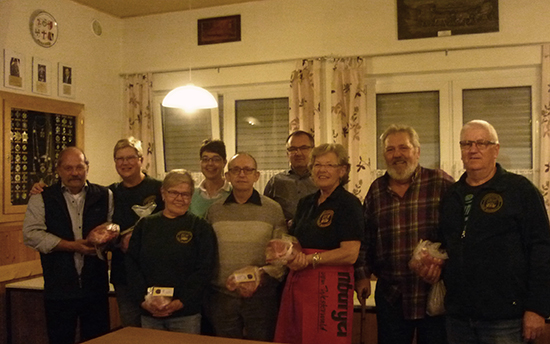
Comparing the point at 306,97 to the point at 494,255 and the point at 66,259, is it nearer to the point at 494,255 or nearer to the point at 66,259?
the point at 66,259

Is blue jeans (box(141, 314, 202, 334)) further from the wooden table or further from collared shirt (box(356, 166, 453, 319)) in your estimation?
the wooden table

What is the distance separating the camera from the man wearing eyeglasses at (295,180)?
314 cm

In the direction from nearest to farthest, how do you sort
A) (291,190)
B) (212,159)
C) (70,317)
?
(70,317) → (212,159) → (291,190)

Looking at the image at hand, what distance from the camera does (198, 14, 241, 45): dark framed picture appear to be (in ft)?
17.1

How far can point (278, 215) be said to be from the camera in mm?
2666

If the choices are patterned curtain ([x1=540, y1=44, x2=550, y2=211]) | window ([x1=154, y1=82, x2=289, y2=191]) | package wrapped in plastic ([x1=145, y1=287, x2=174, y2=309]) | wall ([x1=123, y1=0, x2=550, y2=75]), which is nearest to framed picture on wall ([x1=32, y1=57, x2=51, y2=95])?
wall ([x1=123, y1=0, x2=550, y2=75])

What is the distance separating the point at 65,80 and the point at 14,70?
59 cm

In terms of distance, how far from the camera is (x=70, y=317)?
2854 mm

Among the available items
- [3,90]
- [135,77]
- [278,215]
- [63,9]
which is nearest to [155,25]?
[135,77]

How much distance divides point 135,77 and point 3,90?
5.17 feet

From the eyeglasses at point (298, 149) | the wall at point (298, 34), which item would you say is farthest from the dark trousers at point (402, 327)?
the wall at point (298, 34)

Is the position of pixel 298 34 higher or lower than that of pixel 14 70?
higher

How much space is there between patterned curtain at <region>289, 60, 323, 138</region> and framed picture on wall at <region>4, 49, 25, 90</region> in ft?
8.24

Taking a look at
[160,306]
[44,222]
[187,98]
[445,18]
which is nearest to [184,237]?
[160,306]
